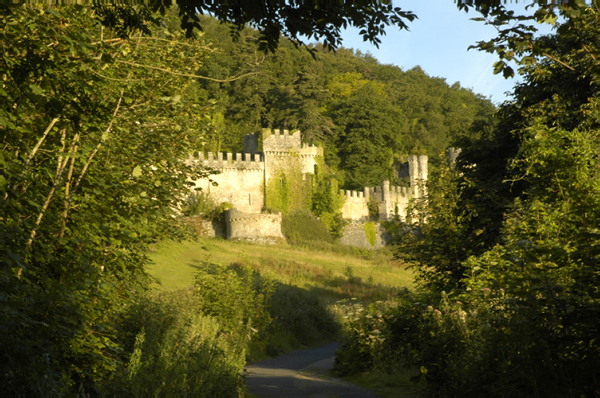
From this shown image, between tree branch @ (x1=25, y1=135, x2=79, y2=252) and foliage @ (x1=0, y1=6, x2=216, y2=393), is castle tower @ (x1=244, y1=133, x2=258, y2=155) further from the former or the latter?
tree branch @ (x1=25, y1=135, x2=79, y2=252)

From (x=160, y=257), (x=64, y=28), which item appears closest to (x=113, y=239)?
(x=64, y=28)

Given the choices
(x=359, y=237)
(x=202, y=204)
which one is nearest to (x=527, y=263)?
(x=202, y=204)

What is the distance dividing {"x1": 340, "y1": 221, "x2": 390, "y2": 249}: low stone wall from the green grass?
753 centimetres

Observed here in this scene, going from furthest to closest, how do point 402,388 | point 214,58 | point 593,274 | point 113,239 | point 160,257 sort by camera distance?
point 214,58 < point 160,257 < point 402,388 < point 113,239 < point 593,274

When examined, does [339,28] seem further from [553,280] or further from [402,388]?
[402,388]

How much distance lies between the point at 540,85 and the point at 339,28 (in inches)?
364

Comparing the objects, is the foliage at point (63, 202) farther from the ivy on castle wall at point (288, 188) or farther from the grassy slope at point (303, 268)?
the ivy on castle wall at point (288, 188)

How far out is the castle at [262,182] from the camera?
40094 millimetres

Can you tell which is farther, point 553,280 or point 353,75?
point 353,75

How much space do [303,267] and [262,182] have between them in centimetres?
1730

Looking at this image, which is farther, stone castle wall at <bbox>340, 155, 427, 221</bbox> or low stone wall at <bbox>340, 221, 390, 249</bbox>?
stone castle wall at <bbox>340, 155, 427, 221</bbox>

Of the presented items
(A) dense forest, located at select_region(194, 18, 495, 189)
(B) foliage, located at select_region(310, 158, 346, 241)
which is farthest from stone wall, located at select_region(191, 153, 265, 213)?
(A) dense forest, located at select_region(194, 18, 495, 189)

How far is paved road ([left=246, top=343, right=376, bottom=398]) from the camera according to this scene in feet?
26.2

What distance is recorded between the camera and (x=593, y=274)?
476 cm
